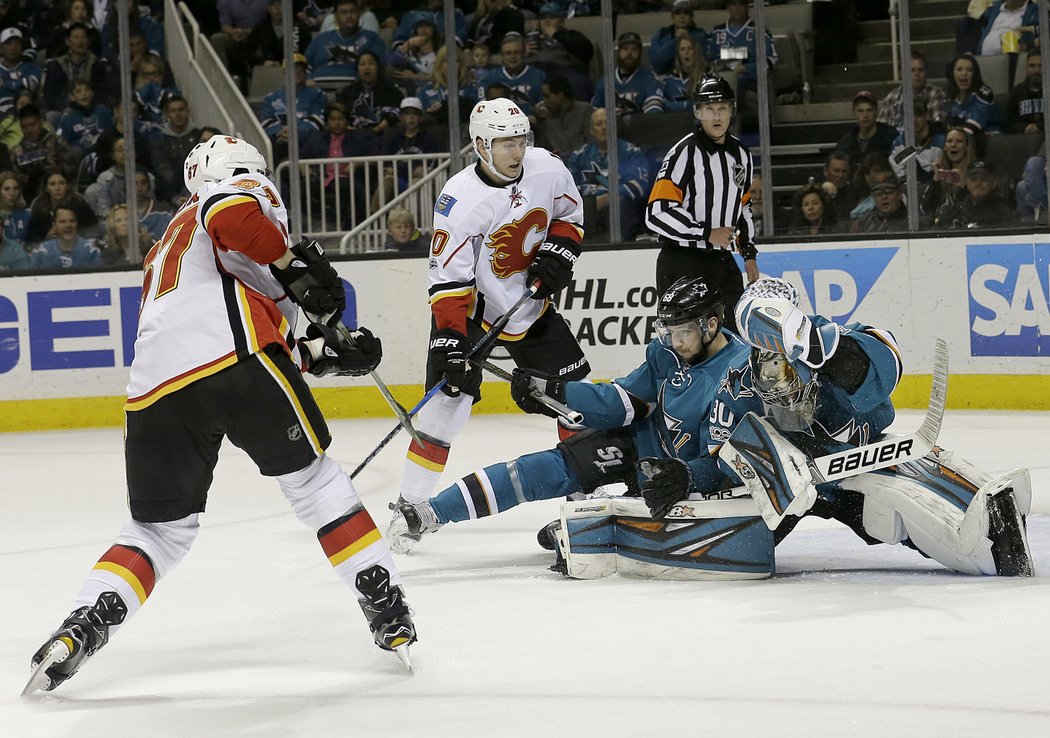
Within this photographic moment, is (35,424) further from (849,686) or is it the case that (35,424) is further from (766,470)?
(849,686)

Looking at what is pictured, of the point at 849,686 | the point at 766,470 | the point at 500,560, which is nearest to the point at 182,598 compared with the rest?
the point at 500,560

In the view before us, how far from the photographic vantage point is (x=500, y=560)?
383 centimetres

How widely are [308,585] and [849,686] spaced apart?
60.8 inches

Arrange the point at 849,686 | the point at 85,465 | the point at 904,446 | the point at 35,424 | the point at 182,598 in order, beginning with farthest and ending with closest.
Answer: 1. the point at 35,424
2. the point at 85,465
3. the point at 182,598
4. the point at 904,446
5. the point at 849,686

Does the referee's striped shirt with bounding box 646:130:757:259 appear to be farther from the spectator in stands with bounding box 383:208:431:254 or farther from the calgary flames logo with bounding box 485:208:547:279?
the spectator in stands with bounding box 383:208:431:254

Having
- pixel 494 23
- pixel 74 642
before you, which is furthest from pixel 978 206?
pixel 74 642

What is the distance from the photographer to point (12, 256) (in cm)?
689

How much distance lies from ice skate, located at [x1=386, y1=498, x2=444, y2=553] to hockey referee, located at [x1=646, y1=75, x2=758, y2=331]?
4.61 ft

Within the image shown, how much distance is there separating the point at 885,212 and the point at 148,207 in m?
3.36

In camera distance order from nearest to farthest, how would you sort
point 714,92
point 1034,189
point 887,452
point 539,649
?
point 539,649, point 887,452, point 714,92, point 1034,189

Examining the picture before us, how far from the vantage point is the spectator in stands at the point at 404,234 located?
22.8 feet

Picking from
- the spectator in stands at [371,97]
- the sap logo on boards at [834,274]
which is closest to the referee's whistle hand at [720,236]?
the sap logo on boards at [834,274]

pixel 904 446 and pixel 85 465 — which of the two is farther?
pixel 85 465

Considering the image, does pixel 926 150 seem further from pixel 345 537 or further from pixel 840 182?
pixel 345 537
